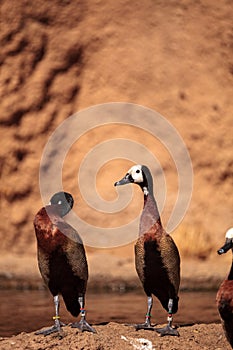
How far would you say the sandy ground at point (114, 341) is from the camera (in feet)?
15.3

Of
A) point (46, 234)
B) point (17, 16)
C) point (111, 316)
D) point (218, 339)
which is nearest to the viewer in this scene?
point (46, 234)

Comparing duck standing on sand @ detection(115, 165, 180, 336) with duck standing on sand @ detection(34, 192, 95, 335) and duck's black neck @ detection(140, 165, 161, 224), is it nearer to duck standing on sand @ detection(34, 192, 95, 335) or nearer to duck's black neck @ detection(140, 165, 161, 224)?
duck's black neck @ detection(140, 165, 161, 224)

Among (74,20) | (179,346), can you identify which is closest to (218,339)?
(179,346)

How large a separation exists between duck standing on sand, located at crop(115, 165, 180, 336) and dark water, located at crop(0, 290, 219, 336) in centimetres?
114

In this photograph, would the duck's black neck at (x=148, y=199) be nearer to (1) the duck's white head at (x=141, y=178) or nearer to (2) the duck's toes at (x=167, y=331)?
(1) the duck's white head at (x=141, y=178)

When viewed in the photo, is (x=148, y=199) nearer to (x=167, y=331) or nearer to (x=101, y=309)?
(x=167, y=331)

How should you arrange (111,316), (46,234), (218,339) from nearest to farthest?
(46,234) < (218,339) < (111,316)

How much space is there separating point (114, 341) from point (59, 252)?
0.52 m

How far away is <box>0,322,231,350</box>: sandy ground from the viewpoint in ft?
15.3

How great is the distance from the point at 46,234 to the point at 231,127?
4174 millimetres

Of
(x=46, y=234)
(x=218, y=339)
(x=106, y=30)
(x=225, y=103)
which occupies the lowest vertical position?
(x=218, y=339)

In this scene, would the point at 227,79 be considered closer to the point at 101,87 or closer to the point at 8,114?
the point at 101,87

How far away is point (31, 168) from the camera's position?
852 centimetres

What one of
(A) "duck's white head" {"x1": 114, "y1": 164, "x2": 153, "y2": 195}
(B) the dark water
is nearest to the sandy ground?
(A) "duck's white head" {"x1": 114, "y1": 164, "x2": 153, "y2": 195}
